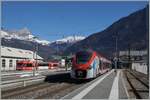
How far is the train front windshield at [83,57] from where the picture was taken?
38.4m

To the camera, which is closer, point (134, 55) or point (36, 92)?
point (36, 92)

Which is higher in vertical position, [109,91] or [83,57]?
[83,57]

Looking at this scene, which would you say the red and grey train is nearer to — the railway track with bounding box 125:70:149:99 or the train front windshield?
the train front windshield

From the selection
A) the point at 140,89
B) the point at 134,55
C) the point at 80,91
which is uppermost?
the point at 134,55

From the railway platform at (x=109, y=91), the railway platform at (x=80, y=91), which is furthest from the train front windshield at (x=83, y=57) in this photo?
the railway platform at (x=80, y=91)

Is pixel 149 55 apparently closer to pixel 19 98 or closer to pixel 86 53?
pixel 86 53

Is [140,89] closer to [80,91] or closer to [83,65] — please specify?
[80,91]

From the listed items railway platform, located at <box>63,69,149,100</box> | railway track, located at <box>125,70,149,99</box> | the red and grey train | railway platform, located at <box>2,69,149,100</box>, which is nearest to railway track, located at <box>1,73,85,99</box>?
railway platform, located at <box>2,69,149,100</box>

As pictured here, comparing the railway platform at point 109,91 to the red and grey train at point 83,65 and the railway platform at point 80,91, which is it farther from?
the red and grey train at point 83,65

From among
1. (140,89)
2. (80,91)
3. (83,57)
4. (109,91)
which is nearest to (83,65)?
(83,57)

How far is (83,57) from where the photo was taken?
127 ft

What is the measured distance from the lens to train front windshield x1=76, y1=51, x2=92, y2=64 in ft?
126

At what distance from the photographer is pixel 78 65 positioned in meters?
38.0

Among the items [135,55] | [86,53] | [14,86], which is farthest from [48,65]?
[14,86]
